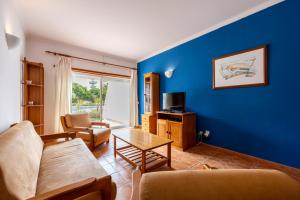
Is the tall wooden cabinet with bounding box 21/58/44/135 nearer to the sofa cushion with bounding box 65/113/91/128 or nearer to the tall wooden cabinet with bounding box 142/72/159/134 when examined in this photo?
the sofa cushion with bounding box 65/113/91/128

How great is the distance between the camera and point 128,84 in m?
4.71

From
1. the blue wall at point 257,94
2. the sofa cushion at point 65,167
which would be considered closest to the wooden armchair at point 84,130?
the sofa cushion at point 65,167

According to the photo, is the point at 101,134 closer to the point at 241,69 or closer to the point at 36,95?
→ the point at 36,95

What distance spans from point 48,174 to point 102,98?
3.09 m

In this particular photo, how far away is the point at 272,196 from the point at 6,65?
254cm

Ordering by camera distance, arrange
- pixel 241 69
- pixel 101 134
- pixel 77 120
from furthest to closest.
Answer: pixel 77 120, pixel 101 134, pixel 241 69

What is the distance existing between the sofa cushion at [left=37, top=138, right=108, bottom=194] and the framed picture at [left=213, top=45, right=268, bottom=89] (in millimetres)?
2495

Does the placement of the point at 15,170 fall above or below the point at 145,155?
above

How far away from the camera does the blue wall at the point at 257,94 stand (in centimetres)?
→ 179

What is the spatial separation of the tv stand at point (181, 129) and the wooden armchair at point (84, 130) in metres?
1.35

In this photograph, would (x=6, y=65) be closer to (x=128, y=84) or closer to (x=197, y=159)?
Answer: (x=197, y=159)

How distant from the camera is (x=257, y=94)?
2.09 m

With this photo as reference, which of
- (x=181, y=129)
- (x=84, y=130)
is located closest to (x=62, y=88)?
(x=84, y=130)

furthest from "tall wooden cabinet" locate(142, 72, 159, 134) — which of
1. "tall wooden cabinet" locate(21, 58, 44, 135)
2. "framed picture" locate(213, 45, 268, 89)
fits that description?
"tall wooden cabinet" locate(21, 58, 44, 135)
